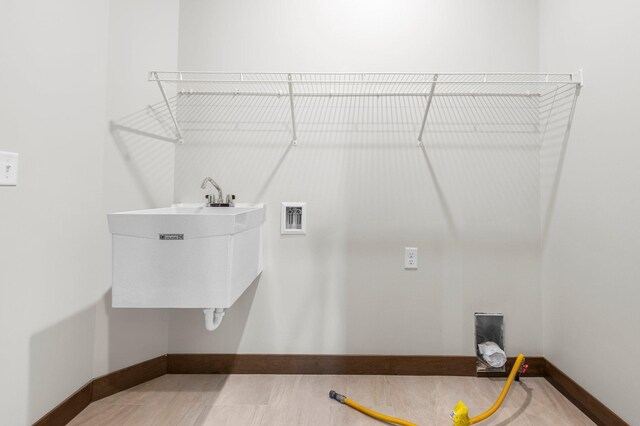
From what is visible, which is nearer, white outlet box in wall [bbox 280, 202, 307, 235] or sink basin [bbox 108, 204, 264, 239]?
sink basin [bbox 108, 204, 264, 239]

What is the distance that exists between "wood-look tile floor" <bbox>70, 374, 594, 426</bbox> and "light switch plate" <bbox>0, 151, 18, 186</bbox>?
98 centimetres

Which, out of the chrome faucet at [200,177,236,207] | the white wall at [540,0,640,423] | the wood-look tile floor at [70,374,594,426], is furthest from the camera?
the chrome faucet at [200,177,236,207]

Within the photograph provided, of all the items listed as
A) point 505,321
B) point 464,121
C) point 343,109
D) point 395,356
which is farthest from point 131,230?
point 505,321

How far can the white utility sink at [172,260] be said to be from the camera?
1.10 meters

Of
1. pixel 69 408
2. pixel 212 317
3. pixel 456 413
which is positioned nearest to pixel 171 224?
pixel 212 317

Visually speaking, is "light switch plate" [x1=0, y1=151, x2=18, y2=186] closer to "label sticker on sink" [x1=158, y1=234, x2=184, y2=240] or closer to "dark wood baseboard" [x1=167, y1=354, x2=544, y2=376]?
A: "label sticker on sink" [x1=158, y1=234, x2=184, y2=240]

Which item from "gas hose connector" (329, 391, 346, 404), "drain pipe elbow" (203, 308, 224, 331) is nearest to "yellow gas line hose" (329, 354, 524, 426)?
"gas hose connector" (329, 391, 346, 404)

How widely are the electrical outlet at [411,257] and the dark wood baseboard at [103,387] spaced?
136cm

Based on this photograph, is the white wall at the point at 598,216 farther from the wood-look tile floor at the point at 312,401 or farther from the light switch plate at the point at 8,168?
the light switch plate at the point at 8,168

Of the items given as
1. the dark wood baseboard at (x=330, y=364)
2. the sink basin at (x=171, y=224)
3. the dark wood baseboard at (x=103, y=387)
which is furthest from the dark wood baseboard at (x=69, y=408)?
the sink basin at (x=171, y=224)

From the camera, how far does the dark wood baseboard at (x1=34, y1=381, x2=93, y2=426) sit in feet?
3.94

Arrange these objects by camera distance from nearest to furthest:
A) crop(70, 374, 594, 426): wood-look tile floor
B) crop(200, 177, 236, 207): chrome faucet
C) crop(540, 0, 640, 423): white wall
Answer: crop(540, 0, 640, 423): white wall < crop(70, 374, 594, 426): wood-look tile floor < crop(200, 177, 236, 207): chrome faucet

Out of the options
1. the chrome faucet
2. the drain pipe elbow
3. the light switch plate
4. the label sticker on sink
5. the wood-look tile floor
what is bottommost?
the wood-look tile floor

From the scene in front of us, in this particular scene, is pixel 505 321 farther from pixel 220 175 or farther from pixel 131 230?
pixel 131 230
